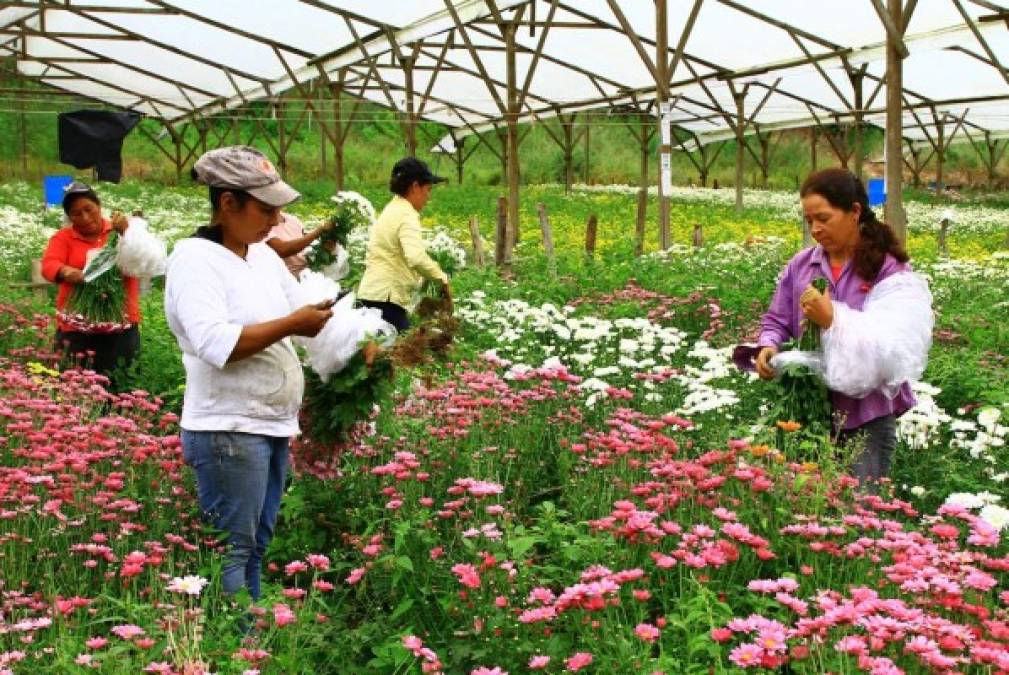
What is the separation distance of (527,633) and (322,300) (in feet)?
→ 4.16

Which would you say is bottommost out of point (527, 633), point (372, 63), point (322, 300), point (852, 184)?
point (527, 633)

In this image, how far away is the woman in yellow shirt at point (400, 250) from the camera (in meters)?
6.41

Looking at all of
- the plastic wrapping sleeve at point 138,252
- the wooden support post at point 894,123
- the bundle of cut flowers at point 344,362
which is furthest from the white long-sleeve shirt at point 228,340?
the wooden support post at point 894,123

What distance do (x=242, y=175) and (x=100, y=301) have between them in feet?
10.9

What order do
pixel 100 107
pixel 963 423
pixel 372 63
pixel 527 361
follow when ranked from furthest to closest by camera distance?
pixel 100 107, pixel 372 63, pixel 527 361, pixel 963 423

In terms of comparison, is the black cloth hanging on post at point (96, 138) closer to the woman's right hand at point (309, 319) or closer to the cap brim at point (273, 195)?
the cap brim at point (273, 195)

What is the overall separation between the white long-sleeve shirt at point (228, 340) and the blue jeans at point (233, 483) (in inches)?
1.7

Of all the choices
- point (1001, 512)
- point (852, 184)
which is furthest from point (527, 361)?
point (1001, 512)

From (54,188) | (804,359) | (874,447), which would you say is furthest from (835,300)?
(54,188)

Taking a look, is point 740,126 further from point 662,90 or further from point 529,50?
point 662,90

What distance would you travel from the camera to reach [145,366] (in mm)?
6910

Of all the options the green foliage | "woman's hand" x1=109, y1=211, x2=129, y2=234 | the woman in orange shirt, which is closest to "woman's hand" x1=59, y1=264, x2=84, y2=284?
the woman in orange shirt

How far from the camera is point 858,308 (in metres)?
3.96

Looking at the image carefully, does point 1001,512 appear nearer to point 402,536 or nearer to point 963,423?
point 963,423
